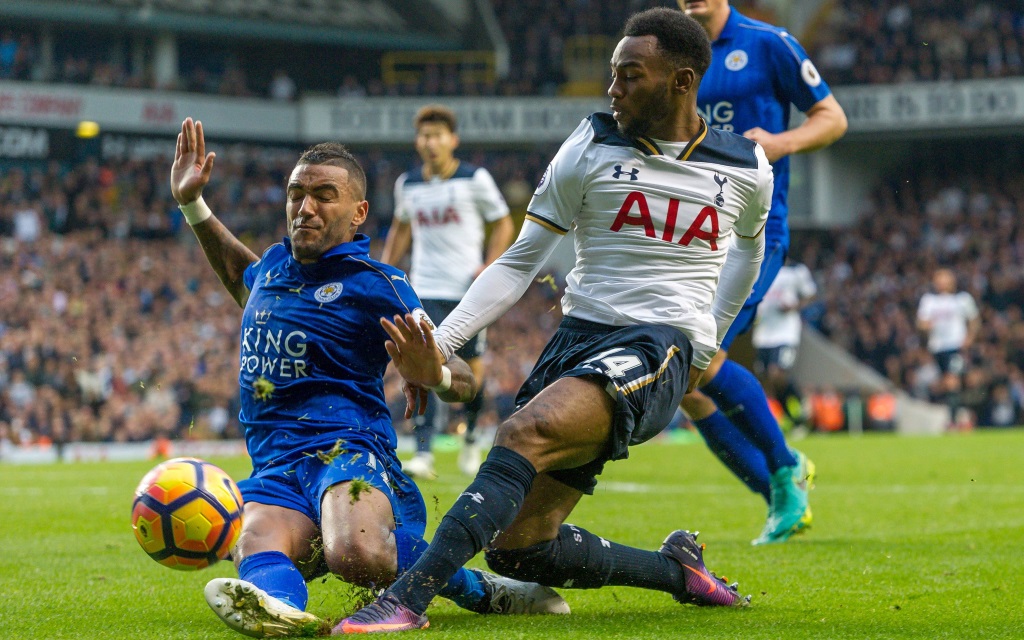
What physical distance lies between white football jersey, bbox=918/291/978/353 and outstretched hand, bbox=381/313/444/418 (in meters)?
16.9

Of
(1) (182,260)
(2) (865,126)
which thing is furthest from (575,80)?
(1) (182,260)

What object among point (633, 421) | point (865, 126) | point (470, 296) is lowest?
point (633, 421)

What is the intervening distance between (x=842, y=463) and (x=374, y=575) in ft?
27.8

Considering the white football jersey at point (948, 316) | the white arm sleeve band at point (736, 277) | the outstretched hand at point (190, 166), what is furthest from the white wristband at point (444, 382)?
the white football jersey at point (948, 316)

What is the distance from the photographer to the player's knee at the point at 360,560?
12.4 feet

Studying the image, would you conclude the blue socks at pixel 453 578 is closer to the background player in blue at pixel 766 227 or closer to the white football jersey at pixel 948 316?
the background player in blue at pixel 766 227

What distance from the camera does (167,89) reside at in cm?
2966

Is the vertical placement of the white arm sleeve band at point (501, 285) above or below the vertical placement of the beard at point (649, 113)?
below

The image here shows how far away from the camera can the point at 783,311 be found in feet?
51.1

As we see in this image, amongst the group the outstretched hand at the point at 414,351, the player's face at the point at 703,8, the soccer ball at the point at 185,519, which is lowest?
the soccer ball at the point at 185,519

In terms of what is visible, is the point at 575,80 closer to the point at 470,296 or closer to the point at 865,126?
the point at 865,126

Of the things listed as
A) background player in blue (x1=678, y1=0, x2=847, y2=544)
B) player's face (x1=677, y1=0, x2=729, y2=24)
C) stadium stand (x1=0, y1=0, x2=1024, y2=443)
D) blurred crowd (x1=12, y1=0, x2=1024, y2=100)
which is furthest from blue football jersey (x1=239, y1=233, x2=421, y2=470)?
blurred crowd (x1=12, y1=0, x2=1024, y2=100)

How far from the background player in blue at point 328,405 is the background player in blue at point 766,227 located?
195 centimetres

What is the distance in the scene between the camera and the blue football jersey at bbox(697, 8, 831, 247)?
5.92 meters
